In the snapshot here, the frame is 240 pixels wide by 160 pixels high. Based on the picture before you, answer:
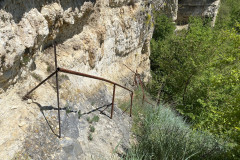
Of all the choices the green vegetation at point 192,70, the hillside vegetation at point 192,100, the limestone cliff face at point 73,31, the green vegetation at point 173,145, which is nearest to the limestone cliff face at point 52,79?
the limestone cliff face at point 73,31

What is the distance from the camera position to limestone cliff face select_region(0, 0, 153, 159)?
2887 millimetres

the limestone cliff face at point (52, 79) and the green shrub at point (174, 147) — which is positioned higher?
the limestone cliff face at point (52, 79)

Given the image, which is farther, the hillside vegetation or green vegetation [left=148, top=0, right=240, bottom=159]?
green vegetation [left=148, top=0, right=240, bottom=159]

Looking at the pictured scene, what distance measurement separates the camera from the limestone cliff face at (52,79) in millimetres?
2887

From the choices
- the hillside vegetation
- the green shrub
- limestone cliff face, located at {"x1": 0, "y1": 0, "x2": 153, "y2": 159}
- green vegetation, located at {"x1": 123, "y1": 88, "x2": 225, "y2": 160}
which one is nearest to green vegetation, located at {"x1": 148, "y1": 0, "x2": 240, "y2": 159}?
the hillside vegetation

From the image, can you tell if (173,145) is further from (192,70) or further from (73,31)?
(192,70)

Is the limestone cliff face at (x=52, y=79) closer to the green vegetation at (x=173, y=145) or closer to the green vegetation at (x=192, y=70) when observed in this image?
the green vegetation at (x=173, y=145)

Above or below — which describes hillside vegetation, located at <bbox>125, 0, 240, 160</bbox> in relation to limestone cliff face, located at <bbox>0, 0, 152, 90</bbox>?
below

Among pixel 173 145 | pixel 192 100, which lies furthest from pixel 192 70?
pixel 173 145

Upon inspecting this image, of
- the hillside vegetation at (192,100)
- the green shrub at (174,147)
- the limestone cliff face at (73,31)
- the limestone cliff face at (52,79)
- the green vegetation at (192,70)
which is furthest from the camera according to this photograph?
the green vegetation at (192,70)

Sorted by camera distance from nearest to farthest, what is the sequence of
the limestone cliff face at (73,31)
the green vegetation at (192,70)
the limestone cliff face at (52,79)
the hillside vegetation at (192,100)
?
the limestone cliff face at (52,79), the limestone cliff face at (73,31), the hillside vegetation at (192,100), the green vegetation at (192,70)

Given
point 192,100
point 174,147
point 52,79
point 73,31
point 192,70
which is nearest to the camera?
point 174,147

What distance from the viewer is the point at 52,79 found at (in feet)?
13.7

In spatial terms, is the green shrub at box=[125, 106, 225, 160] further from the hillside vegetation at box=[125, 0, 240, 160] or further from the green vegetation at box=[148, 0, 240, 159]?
the green vegetation at box=[148, 0, 240, 159]
